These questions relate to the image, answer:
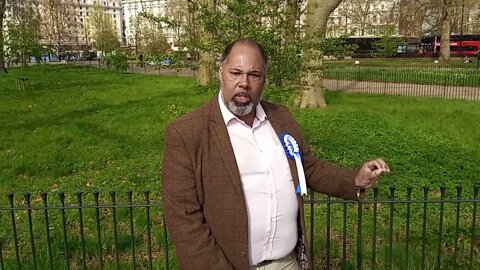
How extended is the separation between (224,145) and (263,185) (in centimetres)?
26

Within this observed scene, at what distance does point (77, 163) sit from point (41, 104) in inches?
337

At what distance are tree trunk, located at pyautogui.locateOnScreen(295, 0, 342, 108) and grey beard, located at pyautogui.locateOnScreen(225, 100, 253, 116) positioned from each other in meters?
3.95

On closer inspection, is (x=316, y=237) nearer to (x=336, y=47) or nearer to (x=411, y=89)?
(x=336, y=47)

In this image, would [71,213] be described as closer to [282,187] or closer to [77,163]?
[77,163]

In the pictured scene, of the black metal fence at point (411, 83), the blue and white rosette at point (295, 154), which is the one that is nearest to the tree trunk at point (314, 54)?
the black metal fence at point (411, 83)

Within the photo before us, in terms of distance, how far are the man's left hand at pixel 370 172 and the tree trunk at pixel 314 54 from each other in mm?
3745

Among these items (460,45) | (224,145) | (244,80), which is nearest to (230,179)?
(224,145)

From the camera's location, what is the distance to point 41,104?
15.1 meters

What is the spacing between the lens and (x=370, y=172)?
7.33 feet

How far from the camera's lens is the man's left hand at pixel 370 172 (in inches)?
86.0

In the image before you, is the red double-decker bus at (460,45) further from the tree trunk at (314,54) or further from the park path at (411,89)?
the tree trunk at (314,54)

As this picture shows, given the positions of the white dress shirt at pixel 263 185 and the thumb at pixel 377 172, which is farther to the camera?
the thumb at pixel 377 172

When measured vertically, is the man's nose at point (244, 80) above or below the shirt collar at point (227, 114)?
above

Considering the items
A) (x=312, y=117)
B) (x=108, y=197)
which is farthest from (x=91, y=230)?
(x=312, y=117)
